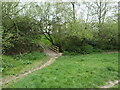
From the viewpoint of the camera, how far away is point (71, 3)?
14609 millimetres

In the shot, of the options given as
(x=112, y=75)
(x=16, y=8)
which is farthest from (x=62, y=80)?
(x=16, y=8)

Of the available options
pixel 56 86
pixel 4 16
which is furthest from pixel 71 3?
pixel 56 86

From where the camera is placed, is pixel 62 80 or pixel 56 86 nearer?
pixel 56 86

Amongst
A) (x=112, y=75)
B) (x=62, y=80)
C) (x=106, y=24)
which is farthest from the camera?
(x=106, y=24)

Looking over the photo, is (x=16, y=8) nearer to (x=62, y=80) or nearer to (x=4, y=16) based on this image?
(x=4, y=16)

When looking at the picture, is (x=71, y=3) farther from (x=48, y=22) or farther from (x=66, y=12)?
(x=48, y=22)

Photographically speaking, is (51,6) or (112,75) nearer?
(112,75)

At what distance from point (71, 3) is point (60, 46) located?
6627 mm

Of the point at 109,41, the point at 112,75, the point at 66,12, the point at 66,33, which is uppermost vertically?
the point at 66,12

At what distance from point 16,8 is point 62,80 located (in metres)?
8.63

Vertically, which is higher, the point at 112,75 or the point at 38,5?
the point at 38,5

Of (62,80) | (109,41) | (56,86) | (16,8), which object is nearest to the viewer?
(56,86)

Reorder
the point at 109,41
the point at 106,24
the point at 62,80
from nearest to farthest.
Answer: the point at 62,80 → the point at 106,24 → the point at 109,41

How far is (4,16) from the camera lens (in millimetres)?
9039
